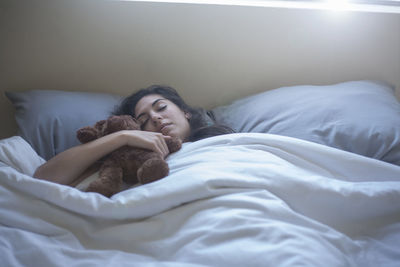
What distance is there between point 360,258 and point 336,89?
2.54 ft

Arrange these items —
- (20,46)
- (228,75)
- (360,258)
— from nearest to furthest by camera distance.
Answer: (360,258) → (20,46) → (228,75)

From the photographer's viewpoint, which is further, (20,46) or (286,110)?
(20,46)

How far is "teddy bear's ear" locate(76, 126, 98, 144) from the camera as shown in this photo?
0.94 meters

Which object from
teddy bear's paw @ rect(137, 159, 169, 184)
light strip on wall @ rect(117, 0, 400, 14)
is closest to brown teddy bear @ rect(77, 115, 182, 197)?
teddy bear's paw @ rect(137, 159, 169, 184)

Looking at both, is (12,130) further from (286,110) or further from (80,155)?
(286,110)

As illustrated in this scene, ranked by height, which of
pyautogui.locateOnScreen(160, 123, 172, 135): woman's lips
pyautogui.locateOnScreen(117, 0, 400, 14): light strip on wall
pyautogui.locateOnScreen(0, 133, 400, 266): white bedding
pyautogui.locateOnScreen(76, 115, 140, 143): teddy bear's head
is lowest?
pyautogui.locateOnScreen(0, 133, 400, 266): white bedding

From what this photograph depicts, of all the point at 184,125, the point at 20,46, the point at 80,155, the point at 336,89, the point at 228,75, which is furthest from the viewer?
the point at 228,75

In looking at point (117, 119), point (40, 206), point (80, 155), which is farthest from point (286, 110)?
point (40, 206)

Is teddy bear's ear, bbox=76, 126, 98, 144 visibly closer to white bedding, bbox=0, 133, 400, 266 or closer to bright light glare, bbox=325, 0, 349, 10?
white bedding, bbox=0, 133, 400, 266

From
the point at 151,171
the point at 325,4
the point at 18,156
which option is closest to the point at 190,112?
the point at 151,171

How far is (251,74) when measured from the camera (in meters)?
1.51

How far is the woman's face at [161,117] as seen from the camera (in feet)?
3.47

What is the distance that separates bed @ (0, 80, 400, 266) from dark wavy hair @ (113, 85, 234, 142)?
201mm

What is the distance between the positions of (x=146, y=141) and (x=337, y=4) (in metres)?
1.26
